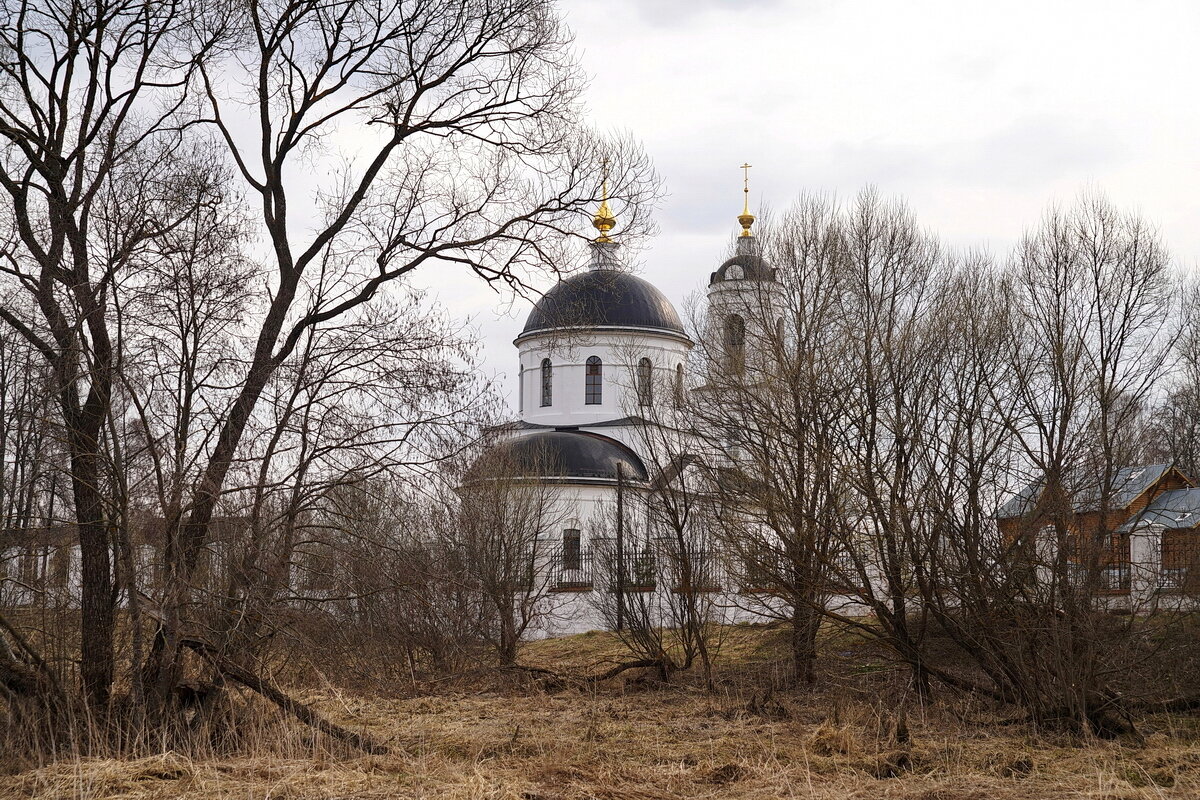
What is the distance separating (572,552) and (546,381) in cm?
893

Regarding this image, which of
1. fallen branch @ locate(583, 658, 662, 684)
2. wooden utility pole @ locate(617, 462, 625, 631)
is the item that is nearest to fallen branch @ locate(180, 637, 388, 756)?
fallen branch @ locate(583, 658, 662, 684)

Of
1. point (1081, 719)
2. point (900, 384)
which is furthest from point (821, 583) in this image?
point (1081, 719)

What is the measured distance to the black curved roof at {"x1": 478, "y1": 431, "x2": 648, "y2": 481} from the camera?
29453mm

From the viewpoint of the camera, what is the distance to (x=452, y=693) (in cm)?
1532

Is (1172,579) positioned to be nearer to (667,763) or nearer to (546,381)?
(667,763)

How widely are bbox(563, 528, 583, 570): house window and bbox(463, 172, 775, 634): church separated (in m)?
0.06

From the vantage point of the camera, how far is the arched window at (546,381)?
37.4 metres

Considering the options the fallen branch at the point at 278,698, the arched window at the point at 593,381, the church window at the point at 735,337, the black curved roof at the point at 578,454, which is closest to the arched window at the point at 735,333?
the church window at the point at 735,337

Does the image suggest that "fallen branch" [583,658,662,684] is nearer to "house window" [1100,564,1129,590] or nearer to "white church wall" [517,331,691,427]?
"house window" [1100,564,1129,590]

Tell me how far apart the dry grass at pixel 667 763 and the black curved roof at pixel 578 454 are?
1674cm

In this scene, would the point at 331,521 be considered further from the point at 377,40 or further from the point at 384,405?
the point at 377,40

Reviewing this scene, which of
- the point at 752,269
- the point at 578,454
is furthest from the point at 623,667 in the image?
the point at 578,454

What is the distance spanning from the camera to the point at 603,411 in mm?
36438

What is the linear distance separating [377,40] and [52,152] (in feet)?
12.5
